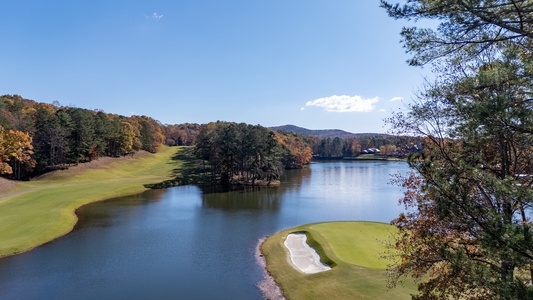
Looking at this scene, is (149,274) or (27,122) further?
(27,122)

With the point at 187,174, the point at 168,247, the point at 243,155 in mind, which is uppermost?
the point at 243,155

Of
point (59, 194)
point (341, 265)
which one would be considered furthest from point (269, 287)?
point (59, 194)

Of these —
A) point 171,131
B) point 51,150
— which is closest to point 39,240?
point 51,150

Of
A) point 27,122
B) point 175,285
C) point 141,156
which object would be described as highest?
point 27,122

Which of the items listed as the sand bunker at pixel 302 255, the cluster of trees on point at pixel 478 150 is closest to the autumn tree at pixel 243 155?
the sand bunker at pixel 302 255

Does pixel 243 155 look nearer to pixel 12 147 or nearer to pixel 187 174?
pixel 187 174

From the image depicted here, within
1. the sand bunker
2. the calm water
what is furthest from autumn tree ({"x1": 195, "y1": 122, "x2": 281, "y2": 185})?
the sand bunker

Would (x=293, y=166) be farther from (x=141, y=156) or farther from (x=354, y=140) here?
(x=354, y=140)
